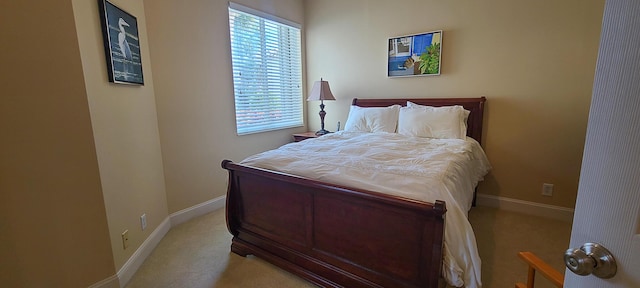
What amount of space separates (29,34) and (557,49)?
144 inches

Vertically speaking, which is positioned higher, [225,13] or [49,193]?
[225,13]

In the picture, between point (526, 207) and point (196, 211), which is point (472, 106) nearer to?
point (526, 207)

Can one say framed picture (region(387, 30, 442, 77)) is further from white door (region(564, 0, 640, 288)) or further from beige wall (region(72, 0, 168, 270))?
white door (region(564, 0, 640, 288))

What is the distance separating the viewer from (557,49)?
7.88 ft

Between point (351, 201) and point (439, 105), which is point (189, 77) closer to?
point (351, 201)

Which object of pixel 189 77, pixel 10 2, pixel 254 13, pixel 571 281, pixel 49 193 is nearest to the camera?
pixel 571 281

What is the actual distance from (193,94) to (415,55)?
93.4 inches

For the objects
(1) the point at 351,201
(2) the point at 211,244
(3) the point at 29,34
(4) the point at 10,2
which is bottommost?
(2) the point at 211,244

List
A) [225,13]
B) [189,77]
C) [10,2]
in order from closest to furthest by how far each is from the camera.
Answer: [10,2]
[189,77]
[225,13]

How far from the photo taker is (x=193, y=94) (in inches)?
104

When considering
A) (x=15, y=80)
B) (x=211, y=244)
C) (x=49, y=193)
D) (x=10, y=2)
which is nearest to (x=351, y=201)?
(x=211, y=244)

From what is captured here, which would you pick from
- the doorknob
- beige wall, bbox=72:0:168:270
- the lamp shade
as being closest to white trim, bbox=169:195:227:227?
Result: beige wall, bbox=72:0:168:270

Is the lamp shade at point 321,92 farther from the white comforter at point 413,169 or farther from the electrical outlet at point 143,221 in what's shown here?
→ the electrical outlet at point 143,221

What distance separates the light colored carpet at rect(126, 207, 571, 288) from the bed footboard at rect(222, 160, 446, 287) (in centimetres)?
12
